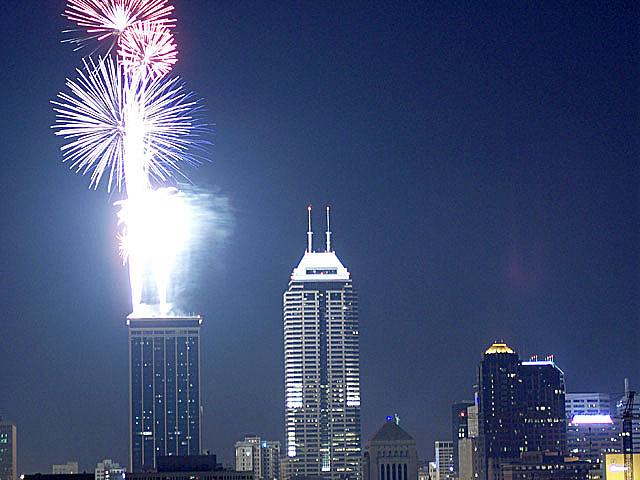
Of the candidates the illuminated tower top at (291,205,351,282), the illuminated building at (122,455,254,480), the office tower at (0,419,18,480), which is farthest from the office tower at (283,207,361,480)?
the illuminated building at (122,455,254,480)

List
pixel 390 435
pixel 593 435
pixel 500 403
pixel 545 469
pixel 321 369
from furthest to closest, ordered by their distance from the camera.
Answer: pixel 593 435 < pixel 321 369 < pixel 500 403 < pixel 545 469 < pixel 390 435

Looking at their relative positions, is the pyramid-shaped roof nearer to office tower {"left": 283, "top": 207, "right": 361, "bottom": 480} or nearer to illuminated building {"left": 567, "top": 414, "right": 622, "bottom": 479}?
office tower {"left": 283, "top": 207, "right": 361, "bottom": 480}

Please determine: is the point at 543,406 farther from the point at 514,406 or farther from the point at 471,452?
the point at 471,452

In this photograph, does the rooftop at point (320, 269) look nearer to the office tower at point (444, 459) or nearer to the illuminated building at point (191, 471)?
the office tower at point (444, 459)

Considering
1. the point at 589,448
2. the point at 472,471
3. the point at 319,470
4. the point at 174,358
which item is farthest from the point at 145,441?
the point at 589,448

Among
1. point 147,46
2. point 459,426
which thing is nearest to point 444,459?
point 459,426

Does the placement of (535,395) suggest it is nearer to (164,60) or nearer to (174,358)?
(174,358)

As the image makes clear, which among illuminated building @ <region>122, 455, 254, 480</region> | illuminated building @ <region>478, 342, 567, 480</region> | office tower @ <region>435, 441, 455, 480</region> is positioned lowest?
illuminated building @ <region>122, 455, 254, 480</region>
